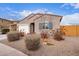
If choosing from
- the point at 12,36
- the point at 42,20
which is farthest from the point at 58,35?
the point at 12,36

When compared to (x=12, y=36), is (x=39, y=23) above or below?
above

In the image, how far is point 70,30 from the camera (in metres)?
3.54

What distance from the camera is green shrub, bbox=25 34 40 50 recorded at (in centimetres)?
347

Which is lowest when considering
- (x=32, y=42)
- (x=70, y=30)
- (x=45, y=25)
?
(x=32, y=42)

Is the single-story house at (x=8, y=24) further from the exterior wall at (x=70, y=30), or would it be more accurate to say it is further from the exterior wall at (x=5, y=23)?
the exterior wall at (x=70, y=30)

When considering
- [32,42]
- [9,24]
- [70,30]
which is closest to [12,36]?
[9,24]

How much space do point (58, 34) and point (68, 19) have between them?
0.35m

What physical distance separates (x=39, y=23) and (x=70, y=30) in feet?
2.05

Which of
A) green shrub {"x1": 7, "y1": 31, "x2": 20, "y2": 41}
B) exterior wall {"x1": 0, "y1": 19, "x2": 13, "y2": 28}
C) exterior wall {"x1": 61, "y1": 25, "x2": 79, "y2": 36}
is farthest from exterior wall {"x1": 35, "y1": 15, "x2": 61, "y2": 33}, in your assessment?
exterior wall {"x1": 0, "y1": 19, "x2": 13, "y2": 28}

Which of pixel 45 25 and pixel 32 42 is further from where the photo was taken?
pixel 45 25

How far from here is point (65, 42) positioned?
11.5 ft

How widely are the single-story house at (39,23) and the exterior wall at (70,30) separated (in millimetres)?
132

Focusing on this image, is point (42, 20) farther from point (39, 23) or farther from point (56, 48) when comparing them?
point (56, 48)

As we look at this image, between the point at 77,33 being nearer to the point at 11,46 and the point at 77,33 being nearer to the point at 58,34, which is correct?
the point at 58,34
